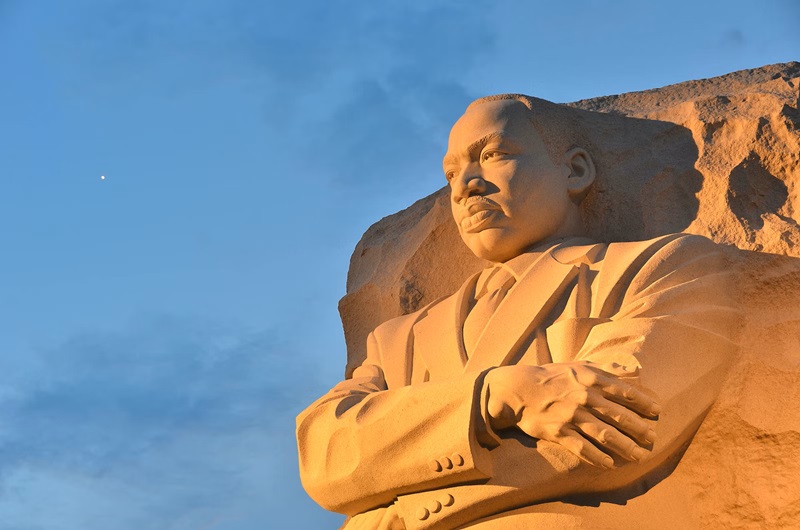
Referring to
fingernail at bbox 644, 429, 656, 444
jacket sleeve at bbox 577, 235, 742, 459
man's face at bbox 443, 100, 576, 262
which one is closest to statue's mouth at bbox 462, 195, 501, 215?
man's face at bbox 443, 100, 576, 262

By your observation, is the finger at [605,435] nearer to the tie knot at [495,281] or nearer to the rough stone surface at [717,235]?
the rough stone surface at [717,235]

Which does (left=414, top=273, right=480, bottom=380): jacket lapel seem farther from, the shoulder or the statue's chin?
the shoulder

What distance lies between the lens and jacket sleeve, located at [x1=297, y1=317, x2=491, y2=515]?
5.12 meters

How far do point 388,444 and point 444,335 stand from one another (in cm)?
95

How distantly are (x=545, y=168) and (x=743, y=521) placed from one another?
6.31 feet

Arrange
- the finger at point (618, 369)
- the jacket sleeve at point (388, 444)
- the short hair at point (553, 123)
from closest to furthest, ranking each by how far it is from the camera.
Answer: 1. the finger at point (618, 369)
2. the jacket sleeve at point (388, 444)
3. the short hair at point (553, 123)

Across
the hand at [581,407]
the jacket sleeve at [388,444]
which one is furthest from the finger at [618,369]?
the jacket sleeve at [388,444]

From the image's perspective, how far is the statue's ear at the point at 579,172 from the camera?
257 inches

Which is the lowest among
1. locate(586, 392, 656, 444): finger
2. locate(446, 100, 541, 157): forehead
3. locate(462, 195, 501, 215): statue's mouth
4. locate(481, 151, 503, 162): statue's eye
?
locate(586, 392, 656, 444): finger

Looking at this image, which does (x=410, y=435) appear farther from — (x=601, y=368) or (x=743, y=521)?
(x=743, y=521)

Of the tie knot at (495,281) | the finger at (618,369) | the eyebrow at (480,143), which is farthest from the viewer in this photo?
the eyebrow at (480,143)

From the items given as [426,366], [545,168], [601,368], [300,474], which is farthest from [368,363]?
[601,368]

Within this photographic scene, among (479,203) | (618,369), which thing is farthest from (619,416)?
(479,203)

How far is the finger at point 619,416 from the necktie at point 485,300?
110 cm
